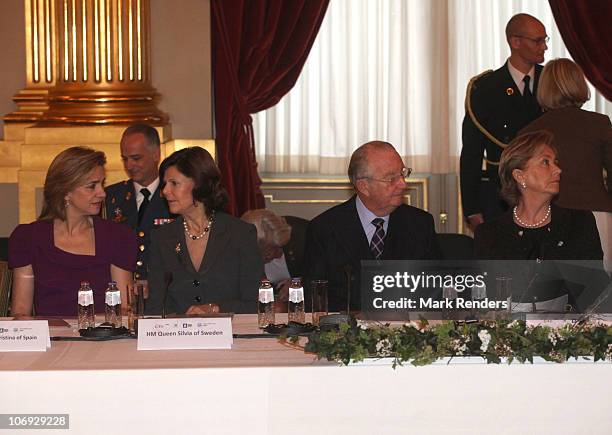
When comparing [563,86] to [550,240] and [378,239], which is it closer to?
[550,240]

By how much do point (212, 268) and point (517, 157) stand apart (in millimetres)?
1341

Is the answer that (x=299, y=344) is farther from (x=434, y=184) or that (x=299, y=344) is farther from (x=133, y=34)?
(x=434, y=184)

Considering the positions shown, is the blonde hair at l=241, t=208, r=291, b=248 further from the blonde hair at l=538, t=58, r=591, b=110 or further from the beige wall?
the beige wall

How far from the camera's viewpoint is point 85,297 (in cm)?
375

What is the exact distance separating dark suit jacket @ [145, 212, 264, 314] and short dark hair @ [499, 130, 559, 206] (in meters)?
1.08

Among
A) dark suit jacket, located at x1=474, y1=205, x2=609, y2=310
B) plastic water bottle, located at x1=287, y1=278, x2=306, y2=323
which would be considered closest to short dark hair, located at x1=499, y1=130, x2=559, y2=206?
dark suit jacket, located at x1=474, y1=205, x2=609, y2=310

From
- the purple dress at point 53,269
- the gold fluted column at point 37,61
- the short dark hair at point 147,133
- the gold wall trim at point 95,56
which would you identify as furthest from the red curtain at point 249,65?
the purple dress at point 53,269

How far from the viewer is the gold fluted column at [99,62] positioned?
23.3ft

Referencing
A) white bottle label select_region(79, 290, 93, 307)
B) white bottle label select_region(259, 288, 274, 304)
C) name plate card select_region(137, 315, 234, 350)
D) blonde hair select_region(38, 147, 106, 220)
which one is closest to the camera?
name plate card select_region(137, 315, 234, 350)

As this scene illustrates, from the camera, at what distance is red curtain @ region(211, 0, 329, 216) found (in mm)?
7684

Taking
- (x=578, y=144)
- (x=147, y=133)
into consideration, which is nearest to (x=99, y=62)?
(x=147, y=133)

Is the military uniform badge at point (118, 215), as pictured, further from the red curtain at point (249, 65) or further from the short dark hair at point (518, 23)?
the short dark hair at point (518, 23)

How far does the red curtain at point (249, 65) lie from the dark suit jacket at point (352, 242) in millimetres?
2831

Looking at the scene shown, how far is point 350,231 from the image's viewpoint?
4.81 m
